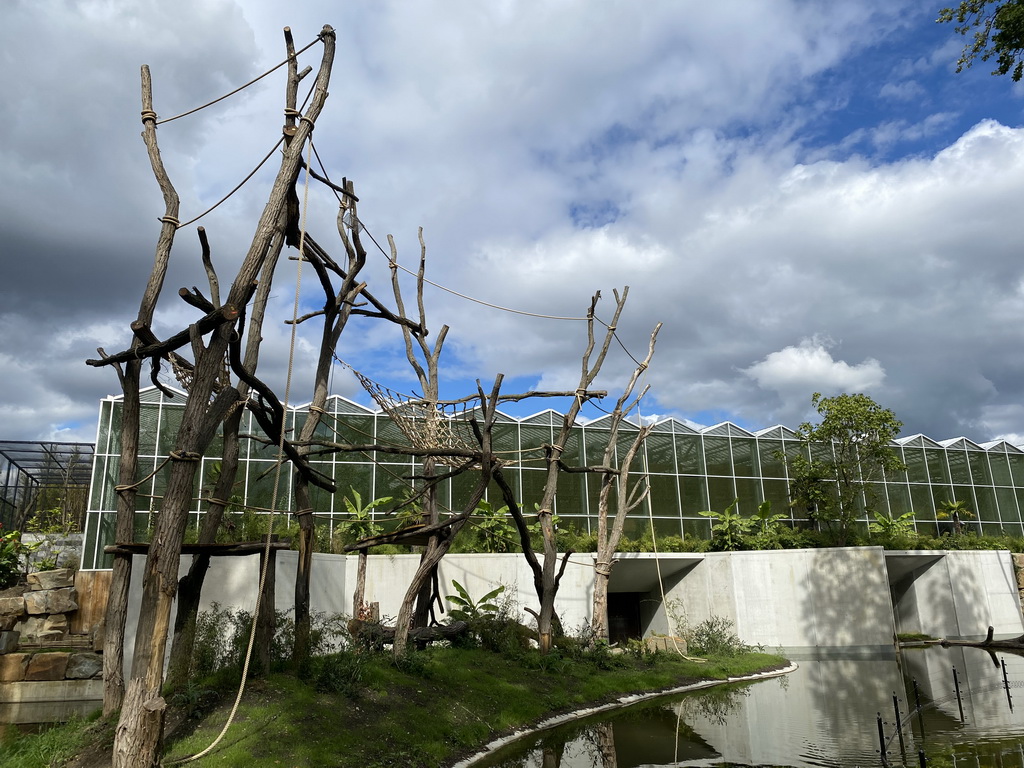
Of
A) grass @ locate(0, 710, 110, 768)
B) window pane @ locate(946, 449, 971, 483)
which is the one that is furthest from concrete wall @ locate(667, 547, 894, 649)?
grass @ locate(0, 710, 110, 768)

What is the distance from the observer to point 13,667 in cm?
1661

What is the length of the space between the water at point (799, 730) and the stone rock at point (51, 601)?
13.7m

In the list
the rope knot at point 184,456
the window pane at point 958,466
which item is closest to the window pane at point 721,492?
the window pane at point 958,466

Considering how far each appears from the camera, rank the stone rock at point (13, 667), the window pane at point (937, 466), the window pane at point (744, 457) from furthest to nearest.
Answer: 1. the window pane at point (937, 466)
2. the window pane at point (744, 457)
3. the stone rock at point (13, 667)

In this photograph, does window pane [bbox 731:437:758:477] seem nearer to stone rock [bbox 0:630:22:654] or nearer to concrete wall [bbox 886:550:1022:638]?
concrete wall [bbox 886:550:1022:638]

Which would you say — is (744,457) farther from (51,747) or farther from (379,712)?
(51,747)

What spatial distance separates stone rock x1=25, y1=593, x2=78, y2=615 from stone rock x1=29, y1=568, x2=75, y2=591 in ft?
0.88

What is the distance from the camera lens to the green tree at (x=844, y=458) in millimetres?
27297

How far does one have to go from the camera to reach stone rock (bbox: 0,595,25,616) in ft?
59.5

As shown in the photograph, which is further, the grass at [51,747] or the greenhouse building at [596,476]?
the greenhouse building at [596,476]

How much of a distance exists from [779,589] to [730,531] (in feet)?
9.63

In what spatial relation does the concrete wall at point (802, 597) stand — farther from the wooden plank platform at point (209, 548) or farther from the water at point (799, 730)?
the wooden plank platform at point (209, 548)

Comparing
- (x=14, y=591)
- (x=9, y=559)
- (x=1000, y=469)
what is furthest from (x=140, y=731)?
(x=1000, y=469)

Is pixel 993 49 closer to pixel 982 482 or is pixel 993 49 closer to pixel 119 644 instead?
pixel 119 644
